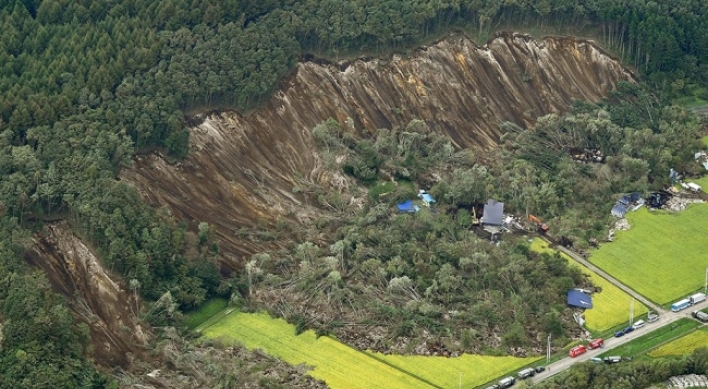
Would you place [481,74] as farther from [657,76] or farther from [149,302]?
[149,302]

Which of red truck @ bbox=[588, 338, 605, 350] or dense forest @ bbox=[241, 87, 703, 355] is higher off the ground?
dense forest @ bbox=[241, 87, 703, 355]

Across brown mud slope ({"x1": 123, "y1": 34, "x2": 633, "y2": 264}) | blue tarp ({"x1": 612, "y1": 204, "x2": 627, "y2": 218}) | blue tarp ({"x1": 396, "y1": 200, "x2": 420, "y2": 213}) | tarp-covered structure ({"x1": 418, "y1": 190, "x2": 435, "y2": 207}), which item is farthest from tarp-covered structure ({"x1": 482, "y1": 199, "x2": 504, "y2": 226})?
brown mud slope ({"x1": 123, "y1": 34, "x2": 633, "y2": 264})

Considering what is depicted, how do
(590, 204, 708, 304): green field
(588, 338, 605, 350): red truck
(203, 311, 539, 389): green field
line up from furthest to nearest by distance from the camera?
(590, 204, 708, 304): green field
(588, 338, 605, 350): red truck
(203, 311, 539, 389): green field

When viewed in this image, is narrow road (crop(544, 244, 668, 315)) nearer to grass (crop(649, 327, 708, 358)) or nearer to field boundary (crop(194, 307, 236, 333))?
grass (crop(649, 327, 708, 358))

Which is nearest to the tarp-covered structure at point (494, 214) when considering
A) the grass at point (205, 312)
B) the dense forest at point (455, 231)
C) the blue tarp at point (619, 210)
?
the dense forest at point (455, 231)

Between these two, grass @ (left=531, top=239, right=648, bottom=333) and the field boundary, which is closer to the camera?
grass @ (left=531, top=239, right=648, bottom=333)

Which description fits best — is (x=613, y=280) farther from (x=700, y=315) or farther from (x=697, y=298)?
(x=700, y=315)

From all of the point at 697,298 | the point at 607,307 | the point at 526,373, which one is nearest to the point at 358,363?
the point at 526,373

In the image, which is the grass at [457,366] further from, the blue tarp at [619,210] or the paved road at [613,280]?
the blue tarp at [619,210]
